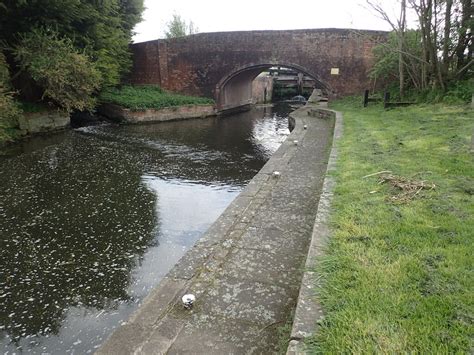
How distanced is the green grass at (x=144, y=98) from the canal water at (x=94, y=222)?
18.0 ft

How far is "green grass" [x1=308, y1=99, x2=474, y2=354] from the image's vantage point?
6.85 feet

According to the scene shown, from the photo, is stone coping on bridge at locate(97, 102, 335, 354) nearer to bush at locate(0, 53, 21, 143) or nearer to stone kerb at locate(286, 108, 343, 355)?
stone kerb at locate(286, 108, 343, 355)

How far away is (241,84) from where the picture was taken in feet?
84.5

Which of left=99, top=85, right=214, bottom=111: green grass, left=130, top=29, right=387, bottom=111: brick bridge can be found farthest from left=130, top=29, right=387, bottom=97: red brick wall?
left=99, top=85, right=214, bottom=111: green grass

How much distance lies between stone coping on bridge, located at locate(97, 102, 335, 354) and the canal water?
912 mm

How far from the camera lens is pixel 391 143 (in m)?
7.68

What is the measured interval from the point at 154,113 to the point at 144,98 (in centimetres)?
154

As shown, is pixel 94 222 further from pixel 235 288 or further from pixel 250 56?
pixel 250 56

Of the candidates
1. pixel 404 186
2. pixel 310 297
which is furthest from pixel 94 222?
pixel 404 186

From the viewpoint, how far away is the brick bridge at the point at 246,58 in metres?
18.5

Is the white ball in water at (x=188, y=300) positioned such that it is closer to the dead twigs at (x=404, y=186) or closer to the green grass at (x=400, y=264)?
the green grass at (x=400, y=264)

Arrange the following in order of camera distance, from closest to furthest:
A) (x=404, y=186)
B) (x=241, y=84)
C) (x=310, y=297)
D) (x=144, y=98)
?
1. (x=310, y=297)
2. (x=404, y=186)
3. (x=144, y=98)
4. (x=241, y=84)

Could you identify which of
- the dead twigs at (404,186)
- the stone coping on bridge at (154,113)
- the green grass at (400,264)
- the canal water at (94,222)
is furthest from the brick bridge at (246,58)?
the dead twigs at (404,186)

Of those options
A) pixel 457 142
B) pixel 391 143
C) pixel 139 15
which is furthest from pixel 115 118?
pixel 457 142
